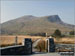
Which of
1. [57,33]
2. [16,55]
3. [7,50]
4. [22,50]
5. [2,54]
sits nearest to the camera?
[2,54]

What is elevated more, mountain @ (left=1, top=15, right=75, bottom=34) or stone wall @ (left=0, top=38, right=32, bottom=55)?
mountain @ (left=1, top=15, right=75, bottom=34)

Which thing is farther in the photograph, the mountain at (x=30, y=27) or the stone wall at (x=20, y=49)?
the mountain at (x=30, y=27)

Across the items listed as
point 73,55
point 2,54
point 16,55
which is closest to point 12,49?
point 16,55

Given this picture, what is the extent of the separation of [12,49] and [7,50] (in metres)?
0.38

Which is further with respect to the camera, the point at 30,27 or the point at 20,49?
the point at 30,27

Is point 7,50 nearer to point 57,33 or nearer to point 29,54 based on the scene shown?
point 29,54

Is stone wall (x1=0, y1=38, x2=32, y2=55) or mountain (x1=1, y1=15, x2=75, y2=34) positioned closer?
stone wall (x1=0, y1=38, x2=32, y2=55)

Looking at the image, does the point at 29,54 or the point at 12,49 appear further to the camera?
the point at 29,54

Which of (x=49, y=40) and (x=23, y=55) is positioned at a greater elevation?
(x=49, y=40)

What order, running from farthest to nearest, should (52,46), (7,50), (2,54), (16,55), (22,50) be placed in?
(52,46) < (22,50) < (16,55) < (7,50) < (2,54)

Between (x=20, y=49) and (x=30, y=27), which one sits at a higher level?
(x=30, y=27)

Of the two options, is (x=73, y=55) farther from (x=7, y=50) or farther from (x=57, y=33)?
(x=57, y=33)

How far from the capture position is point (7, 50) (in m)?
5.77

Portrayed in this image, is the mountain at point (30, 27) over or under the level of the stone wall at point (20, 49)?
over
